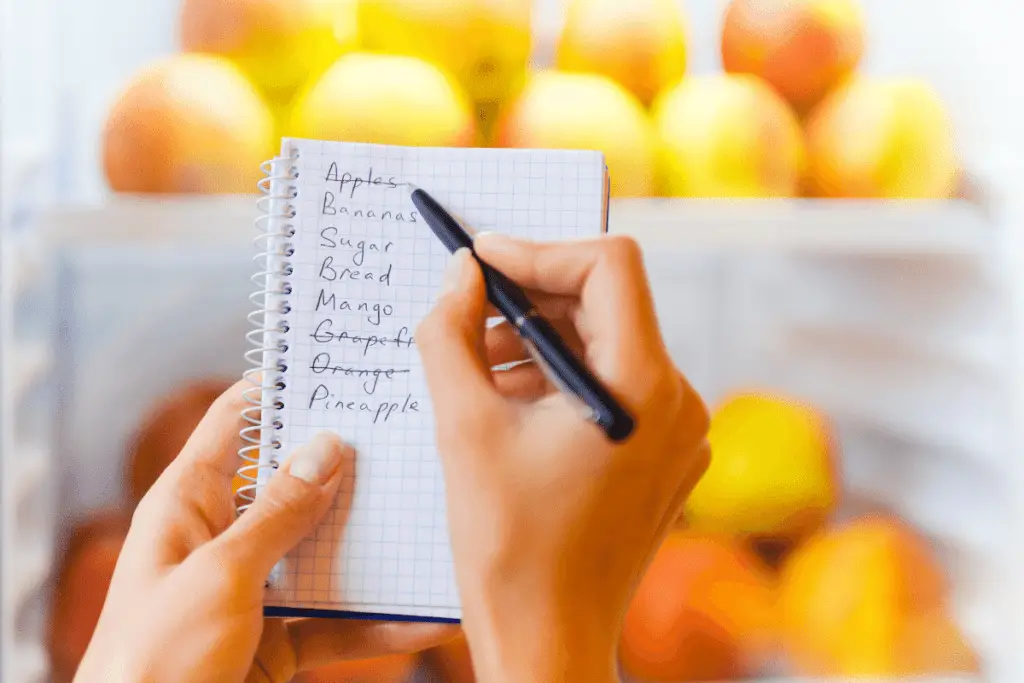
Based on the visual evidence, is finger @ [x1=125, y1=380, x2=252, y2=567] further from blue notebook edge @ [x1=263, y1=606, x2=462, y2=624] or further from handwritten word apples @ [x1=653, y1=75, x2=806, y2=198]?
handwritten word apples @ [x1=653, y1=75, x2=806, y2=198]

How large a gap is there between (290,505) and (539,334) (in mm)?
100

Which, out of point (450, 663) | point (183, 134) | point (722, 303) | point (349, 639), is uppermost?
point (183, 134)

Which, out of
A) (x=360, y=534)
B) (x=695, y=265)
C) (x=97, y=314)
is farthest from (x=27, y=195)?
(x=695, y=265)

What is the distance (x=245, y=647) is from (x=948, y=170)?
1.66 ft

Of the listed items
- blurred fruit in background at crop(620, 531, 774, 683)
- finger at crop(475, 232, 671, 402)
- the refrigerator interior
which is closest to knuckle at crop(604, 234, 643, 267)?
finger at crop(475, 232, 671, 402)

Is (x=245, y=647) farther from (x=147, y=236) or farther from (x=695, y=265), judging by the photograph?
(x=695, y=265)

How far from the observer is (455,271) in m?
0.27

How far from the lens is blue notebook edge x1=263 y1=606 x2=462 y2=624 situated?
0.28 meters

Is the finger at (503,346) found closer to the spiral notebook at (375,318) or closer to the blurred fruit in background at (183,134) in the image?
the spiral notebook at (375,318)

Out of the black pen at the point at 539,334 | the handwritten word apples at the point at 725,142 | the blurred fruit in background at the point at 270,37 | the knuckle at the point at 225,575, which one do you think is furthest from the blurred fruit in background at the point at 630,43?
the knuckle at the point at 225,575

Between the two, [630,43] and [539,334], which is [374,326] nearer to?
[539,334]

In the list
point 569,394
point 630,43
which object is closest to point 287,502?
point 569,394

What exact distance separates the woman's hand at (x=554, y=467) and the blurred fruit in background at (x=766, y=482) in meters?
0.29

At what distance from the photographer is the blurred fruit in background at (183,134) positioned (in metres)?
0.45
